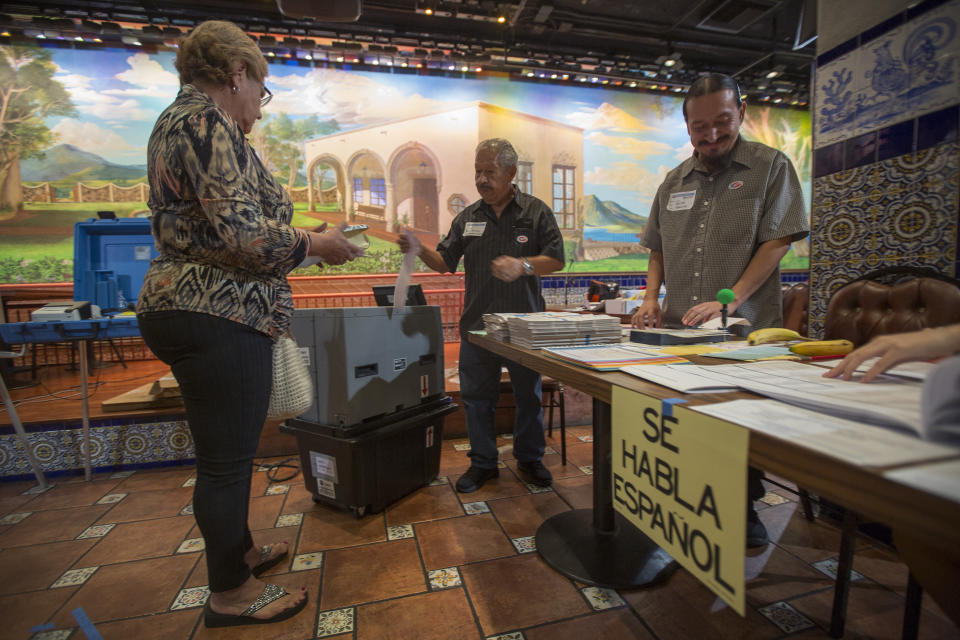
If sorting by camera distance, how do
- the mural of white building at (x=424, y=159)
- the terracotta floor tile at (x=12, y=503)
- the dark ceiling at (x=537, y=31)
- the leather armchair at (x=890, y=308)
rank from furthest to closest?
the mural of white building at (x=424, y=159), the dark ceiling at (x=537, y=31), the terracotta floor tile at (x=12, y=503), the leather armchair at (x=890, y=308)

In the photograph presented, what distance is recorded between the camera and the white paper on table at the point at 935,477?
12.9 inches

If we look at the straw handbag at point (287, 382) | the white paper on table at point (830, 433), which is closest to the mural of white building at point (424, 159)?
the straw handbag at point (287, 382)

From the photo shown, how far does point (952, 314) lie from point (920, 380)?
3.30ft

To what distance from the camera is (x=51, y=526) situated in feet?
6.88

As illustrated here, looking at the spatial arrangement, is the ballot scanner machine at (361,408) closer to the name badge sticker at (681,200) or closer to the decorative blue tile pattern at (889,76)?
the name badge sticker at (681,200)

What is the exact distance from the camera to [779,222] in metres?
1.54

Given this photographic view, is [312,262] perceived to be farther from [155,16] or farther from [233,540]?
[155,16]

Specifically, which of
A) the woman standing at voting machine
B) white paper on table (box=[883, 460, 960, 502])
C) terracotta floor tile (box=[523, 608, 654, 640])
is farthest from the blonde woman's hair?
terracotta floor tile (box=[523, 608, 654, 640])

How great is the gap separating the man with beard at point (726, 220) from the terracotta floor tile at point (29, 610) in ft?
7.76

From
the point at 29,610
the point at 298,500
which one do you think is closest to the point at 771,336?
the point at 298,500

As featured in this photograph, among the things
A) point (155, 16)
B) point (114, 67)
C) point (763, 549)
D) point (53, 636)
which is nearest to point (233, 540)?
point (53, 636)

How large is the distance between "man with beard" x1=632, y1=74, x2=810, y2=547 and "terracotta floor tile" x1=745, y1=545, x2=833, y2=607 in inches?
3.0

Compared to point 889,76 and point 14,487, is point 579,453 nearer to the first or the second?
point 889,76

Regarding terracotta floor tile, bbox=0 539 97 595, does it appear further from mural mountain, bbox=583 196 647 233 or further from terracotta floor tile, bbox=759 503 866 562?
mural mountain, bbox=583 196 647 233
